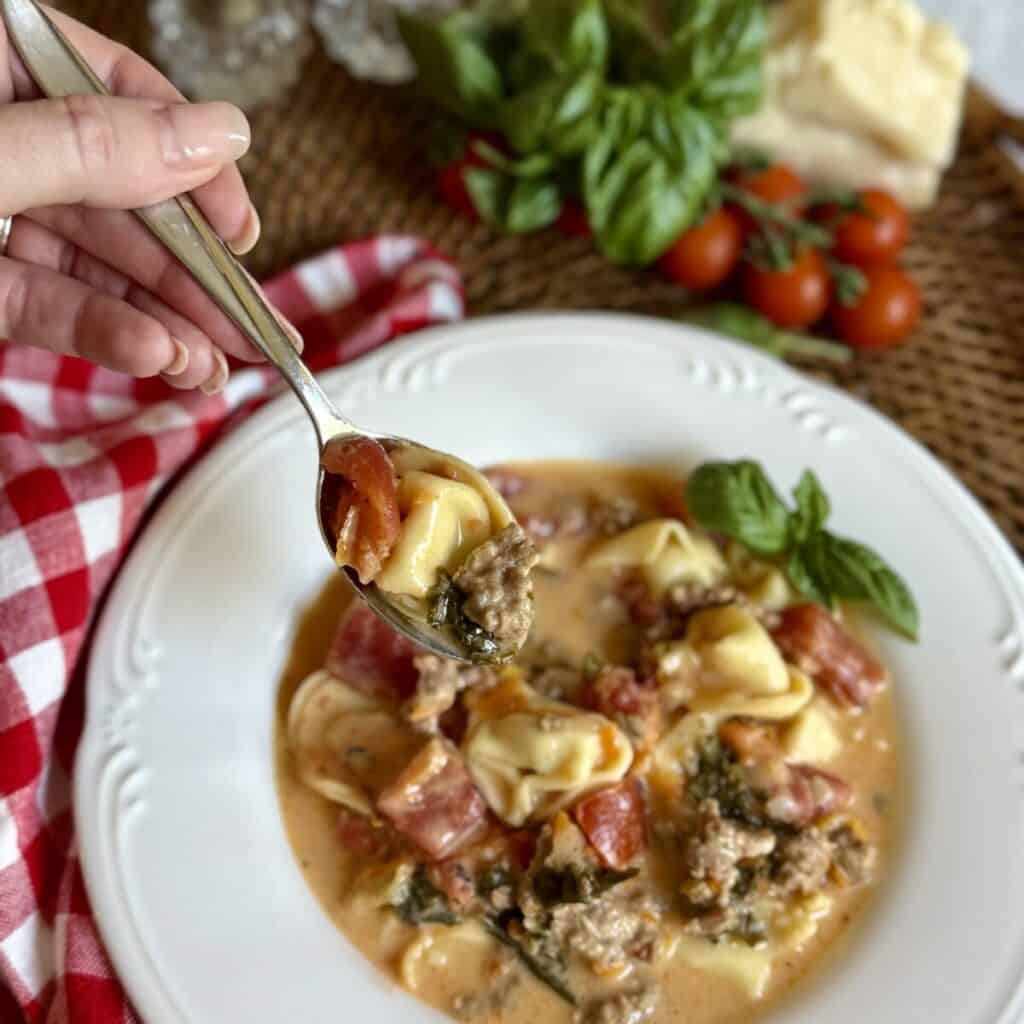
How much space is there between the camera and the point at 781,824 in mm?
4031

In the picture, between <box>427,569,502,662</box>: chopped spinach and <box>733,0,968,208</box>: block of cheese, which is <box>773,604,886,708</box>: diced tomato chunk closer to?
<box>427,569,502,662</box>: chopped spinach

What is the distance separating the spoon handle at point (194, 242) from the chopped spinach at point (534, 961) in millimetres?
1597

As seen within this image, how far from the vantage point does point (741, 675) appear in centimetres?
416

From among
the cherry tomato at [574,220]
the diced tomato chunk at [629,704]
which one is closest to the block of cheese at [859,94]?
the cherry tomato at [574,220]

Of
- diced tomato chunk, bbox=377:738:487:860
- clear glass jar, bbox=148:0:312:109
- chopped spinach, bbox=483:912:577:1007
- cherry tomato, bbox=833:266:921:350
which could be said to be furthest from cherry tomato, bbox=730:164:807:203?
chopped spinach, bbox=483:912:577:1007

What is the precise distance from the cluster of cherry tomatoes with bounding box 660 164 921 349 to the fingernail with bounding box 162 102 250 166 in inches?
108

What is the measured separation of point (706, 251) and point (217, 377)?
2.56 metres

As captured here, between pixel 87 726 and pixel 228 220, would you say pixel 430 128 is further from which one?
pixel 87 726

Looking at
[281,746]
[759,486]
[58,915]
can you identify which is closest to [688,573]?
[759,486]

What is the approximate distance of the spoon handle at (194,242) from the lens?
3.35 meters

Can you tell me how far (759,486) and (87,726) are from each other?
2.46 metres

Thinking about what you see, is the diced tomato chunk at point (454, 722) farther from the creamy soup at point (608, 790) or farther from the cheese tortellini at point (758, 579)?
the cheese tortellini at point (758, 579)

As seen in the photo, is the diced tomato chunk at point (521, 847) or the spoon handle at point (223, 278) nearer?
the spoon handle at point (223, 278)

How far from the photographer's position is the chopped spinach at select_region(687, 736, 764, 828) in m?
4.05
